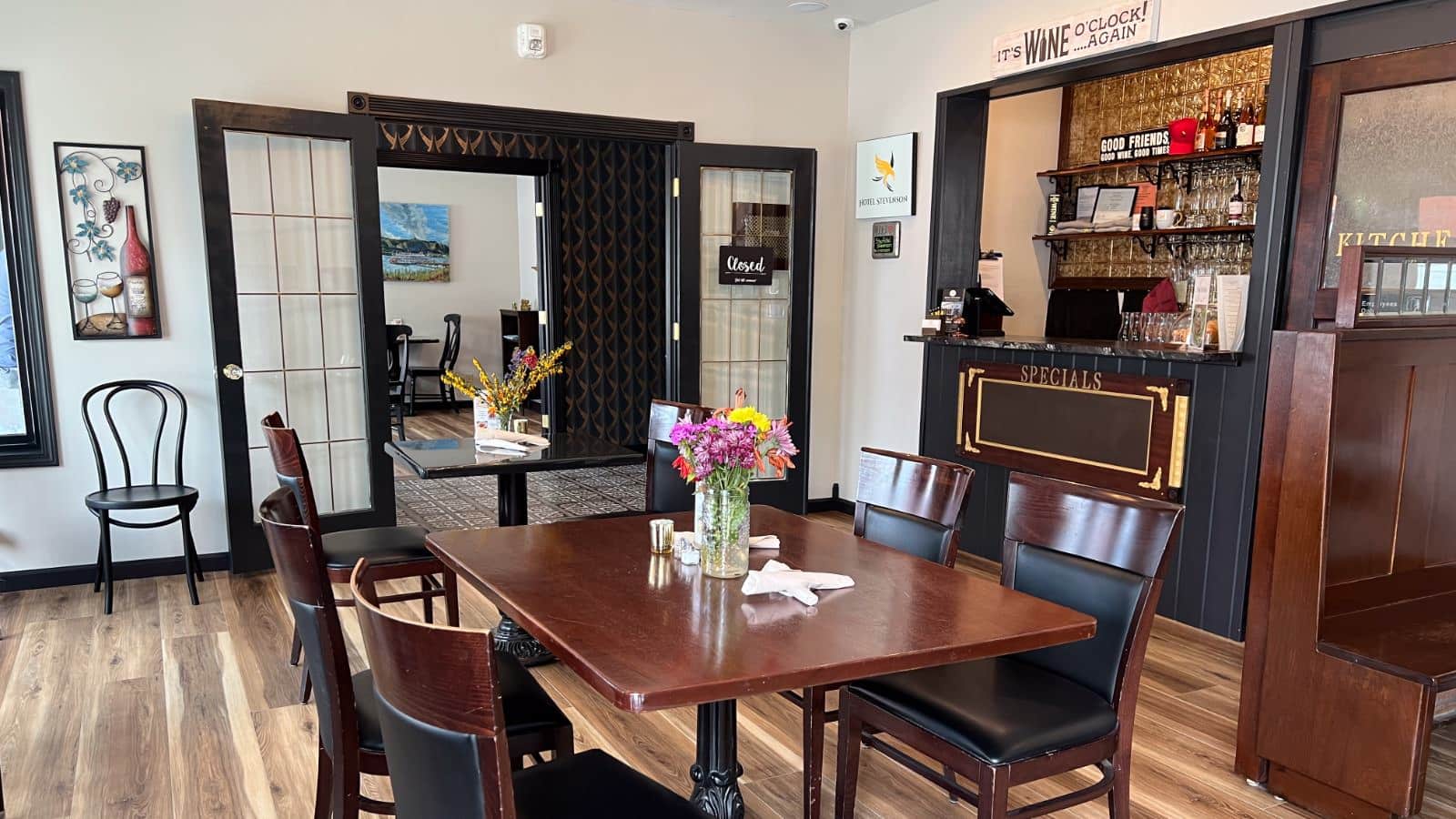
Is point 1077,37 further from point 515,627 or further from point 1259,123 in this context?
point 515,627

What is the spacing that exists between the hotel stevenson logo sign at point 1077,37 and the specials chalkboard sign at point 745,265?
1.64 m

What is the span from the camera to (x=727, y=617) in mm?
1848

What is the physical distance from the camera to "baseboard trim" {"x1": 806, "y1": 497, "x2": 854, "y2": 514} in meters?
6.21

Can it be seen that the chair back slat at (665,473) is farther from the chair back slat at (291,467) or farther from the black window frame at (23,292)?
the black window frame at (23,292)

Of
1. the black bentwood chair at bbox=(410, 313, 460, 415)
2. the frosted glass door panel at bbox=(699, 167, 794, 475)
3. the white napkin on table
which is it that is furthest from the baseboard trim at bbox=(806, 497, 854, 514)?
the black bentwood chair at bbox=(410, 313, 460, 415)

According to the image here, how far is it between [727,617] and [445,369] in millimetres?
9195

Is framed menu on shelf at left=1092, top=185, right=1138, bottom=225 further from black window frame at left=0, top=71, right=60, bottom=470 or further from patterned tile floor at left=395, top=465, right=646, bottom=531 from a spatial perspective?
black window frame at left=0, top=71, right=60, bottom=470

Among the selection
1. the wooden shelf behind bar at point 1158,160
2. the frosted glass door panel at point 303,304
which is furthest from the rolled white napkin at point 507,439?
the wooden shelf behind bar at point 1158,160

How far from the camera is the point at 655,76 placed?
17.8 ft

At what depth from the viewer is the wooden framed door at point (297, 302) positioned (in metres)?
4.49

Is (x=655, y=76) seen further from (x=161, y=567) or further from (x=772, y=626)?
(x=772, y=626)

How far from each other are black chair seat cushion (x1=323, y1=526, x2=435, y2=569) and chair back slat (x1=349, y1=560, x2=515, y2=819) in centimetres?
191

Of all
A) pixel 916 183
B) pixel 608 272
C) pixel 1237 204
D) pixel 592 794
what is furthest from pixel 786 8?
pixel 592 794

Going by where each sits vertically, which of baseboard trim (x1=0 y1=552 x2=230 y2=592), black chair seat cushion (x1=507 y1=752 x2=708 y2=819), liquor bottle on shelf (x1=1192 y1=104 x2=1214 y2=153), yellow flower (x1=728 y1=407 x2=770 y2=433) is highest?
liquor bottle on shelf (x1=1192 y1=104 x2=1214 y2=153)
